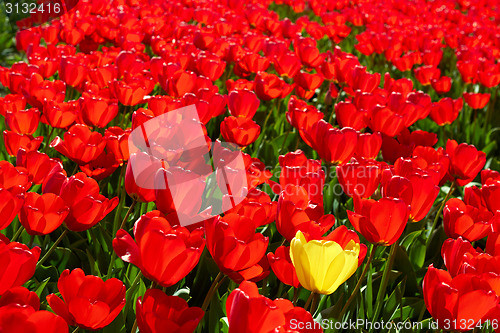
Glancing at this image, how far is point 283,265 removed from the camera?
1.30m

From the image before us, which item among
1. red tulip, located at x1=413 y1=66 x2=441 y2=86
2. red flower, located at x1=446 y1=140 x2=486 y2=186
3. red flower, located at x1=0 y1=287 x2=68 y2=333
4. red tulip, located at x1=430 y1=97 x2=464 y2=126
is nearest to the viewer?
red flower, located at x1=0 y1=287 x2=68 y2=333

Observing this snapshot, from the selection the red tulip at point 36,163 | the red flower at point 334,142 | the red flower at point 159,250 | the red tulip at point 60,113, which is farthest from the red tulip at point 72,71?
the red flower at point 159,250

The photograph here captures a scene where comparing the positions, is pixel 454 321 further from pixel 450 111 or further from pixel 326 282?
pixel 450 111

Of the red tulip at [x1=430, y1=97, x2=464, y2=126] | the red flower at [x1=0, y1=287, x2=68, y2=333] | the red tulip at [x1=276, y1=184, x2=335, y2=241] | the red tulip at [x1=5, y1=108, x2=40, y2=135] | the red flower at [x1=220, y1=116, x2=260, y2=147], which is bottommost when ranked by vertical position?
the red tulip at [x1=430, y1=97, x2=464, y2=126]

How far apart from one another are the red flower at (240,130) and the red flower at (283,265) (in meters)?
0.85

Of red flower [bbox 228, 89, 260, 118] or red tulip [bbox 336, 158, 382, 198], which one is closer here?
red tulip [bbox 336, 158, 382, 198]

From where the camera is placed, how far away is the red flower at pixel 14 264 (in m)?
1.05

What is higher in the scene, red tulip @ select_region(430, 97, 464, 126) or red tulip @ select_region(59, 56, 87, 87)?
red tulip @ select_region(59, 56, 87, 87)

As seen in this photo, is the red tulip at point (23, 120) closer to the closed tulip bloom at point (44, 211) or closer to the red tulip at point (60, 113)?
the red tulip at point (60, 113)

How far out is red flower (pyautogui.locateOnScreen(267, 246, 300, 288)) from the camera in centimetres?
130

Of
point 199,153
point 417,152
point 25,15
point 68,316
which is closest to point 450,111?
point 417,152

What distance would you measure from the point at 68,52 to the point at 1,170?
1.81 metres

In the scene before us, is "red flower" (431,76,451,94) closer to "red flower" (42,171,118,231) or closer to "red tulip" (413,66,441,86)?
"red tulip" (413,66,441,86)

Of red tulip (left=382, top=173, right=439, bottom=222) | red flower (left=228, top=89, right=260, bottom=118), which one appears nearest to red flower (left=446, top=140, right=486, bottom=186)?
red tulip (left=382, top=173, right=439, bottom=222)
